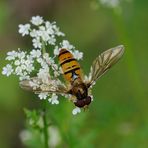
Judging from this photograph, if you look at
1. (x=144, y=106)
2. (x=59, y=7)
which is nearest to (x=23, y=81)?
(x=144, y=106)

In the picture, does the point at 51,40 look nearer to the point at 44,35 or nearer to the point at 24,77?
the point at 44,35

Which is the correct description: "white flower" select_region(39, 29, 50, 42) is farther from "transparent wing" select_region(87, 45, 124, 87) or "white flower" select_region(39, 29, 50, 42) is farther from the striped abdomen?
"transparent wing" select_region(87, 45, 124, 87)

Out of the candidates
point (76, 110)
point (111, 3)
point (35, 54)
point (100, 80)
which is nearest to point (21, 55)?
point (35, 54)

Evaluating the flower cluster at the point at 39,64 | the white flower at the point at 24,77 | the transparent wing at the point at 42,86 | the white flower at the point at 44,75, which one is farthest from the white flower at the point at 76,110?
the white flower at the point at 24,77

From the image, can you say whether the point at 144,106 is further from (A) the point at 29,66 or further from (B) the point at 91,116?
(A) the point at 29,66

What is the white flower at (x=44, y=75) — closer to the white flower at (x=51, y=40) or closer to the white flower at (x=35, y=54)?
the white flower at (x=35, y=54)

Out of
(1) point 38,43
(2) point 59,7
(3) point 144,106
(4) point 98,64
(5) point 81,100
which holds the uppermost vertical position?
(2) point 59,7
